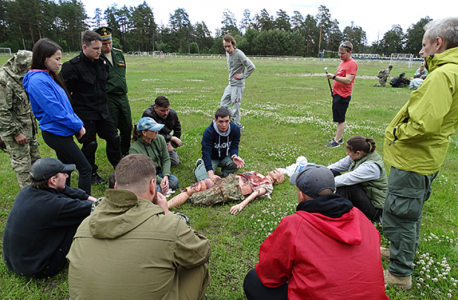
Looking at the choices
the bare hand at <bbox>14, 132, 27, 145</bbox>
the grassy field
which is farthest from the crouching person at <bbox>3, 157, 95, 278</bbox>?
the bare hand at <bbox>14, 132, 27, 145</bbox>

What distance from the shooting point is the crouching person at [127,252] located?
6.45 feet

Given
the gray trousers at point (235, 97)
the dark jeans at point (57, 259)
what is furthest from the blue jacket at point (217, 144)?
the gray trousers at point (235, 97)

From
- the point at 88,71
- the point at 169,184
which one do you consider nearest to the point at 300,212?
the point at 169,184

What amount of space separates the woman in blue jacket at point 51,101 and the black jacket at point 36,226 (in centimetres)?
141

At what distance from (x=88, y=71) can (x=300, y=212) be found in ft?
16.7

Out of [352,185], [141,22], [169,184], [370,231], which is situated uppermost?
[141,22]

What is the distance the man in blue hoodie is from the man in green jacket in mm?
3357

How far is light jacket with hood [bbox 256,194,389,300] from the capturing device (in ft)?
6.66

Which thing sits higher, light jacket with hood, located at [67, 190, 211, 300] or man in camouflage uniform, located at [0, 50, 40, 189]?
man in camouflage uniform, located at [0, 50, 40, 189]

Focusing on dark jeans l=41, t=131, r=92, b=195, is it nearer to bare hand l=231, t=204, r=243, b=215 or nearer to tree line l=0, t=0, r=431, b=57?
bare hand l=231, t=204, r=243, b=215

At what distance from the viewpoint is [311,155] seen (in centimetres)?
783

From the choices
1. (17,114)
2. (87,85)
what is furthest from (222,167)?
(17,114)

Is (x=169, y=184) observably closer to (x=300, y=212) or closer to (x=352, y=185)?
(x=352, y=185)

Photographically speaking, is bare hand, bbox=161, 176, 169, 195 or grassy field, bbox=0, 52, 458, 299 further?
bare hand, bbox=161, 176, 169, 195
